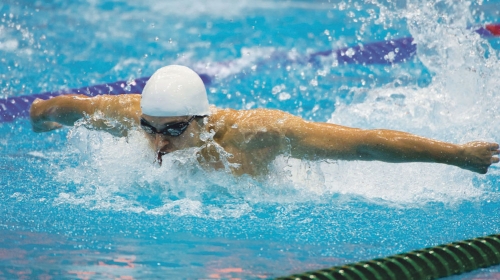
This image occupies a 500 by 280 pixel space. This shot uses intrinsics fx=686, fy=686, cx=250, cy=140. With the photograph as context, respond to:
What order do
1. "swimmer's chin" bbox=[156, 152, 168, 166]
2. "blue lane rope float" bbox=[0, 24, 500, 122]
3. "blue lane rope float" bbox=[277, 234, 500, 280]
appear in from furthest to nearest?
1. "blue lane rope float" bbox=[0, 24, 500, 122]
2. "swimmer's chin" bbox=[156, 152, 168, 166]
3. "blue lane rope float" bbox=[277, 234, 500, 280]

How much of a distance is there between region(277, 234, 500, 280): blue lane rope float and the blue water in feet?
0.23

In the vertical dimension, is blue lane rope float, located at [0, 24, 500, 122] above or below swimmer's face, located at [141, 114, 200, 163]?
above

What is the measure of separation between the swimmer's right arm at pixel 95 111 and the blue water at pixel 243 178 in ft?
0.29

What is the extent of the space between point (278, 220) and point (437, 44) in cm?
287

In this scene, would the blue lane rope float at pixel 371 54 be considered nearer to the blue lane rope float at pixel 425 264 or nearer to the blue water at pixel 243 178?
the blue water at pixel 243 178

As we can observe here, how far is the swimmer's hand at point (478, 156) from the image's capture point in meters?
2.69

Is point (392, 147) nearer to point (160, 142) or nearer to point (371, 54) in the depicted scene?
point (160, 142)

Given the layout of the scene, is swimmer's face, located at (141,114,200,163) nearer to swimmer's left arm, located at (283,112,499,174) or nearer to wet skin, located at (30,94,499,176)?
wet skin, located at (30,94,499,176)

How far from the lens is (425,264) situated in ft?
7.51

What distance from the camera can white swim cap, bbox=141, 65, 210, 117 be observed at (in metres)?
2.72

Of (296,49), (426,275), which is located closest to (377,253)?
(426,275)

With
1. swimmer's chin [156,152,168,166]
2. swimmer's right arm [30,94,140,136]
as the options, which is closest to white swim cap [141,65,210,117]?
swimmer's chin [156,152,168,166]

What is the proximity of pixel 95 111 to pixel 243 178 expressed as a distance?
2.61ft

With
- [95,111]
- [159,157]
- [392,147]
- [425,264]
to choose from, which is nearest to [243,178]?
[159,157]
